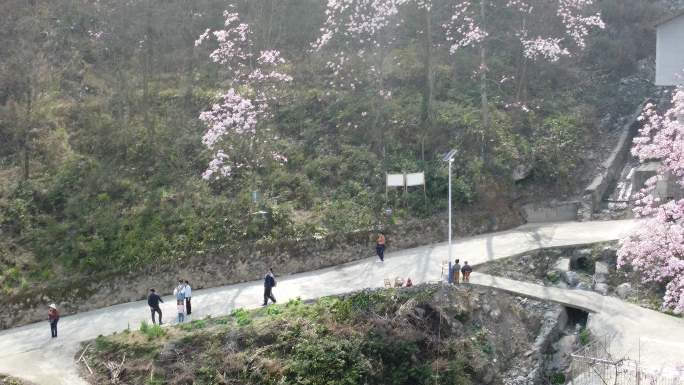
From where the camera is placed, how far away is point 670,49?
30.9 m

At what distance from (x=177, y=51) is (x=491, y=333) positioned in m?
24.6

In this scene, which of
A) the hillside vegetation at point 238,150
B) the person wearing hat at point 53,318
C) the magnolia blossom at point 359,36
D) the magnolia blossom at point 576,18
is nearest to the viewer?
the person wearing hat at point 53,318

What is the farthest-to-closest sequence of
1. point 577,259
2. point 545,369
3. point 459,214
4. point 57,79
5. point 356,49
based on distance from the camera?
point 356,49 → point 57,79 → point 459,214 → point 577,259 → point 545,369

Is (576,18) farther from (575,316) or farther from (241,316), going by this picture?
(241,316)

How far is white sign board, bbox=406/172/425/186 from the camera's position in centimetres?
2859

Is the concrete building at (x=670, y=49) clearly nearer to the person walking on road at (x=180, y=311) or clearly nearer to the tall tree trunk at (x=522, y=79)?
the tall tree trunk at (x=522, y=79)

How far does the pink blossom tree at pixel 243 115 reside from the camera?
30094 millimetres

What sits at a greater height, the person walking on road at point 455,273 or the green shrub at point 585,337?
the person walking on road at point 455,273

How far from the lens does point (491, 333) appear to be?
70.2 feet

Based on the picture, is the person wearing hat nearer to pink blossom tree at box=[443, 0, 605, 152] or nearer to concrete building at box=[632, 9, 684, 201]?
pink blossom tree at box=[443, 0, 605, 152]

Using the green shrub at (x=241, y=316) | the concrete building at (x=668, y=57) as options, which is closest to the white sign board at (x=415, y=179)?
the concrete building at (x=668, y=57)

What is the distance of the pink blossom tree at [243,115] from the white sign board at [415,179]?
17.3 ft

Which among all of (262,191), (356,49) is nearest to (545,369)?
(262,191)

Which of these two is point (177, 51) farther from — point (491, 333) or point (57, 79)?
point (491, 333)
